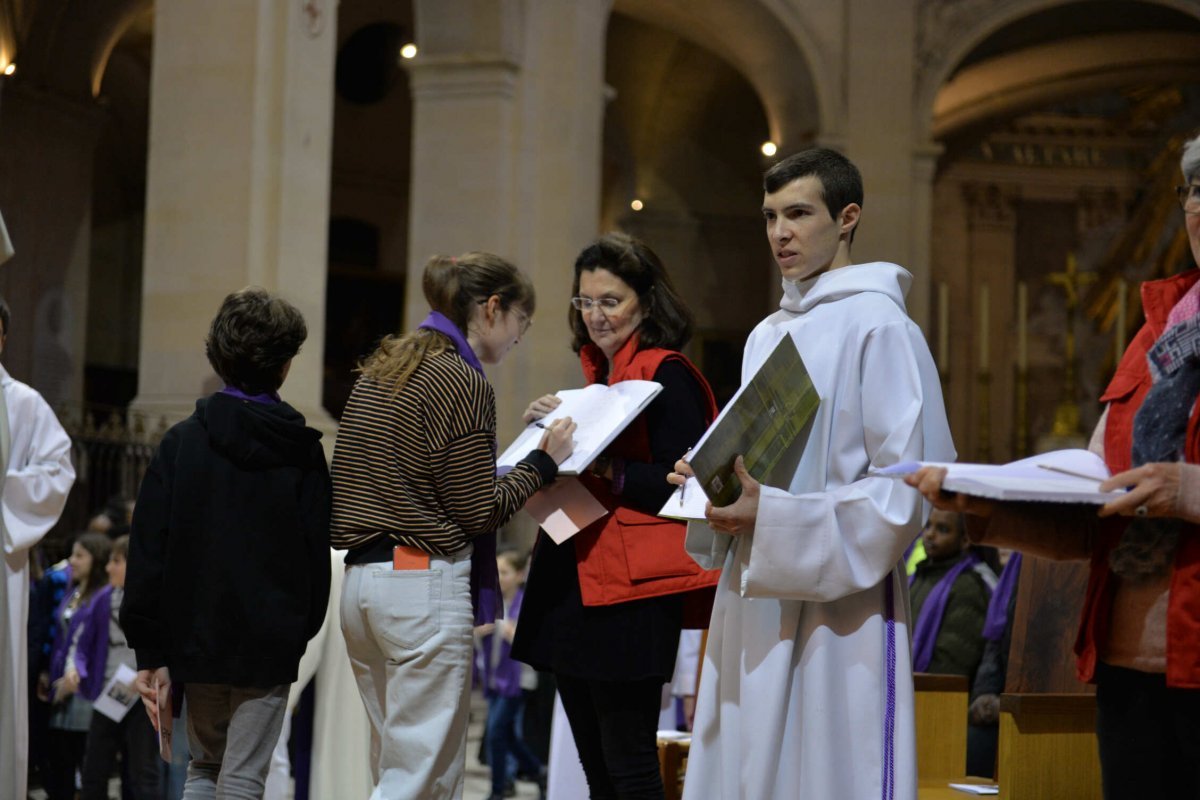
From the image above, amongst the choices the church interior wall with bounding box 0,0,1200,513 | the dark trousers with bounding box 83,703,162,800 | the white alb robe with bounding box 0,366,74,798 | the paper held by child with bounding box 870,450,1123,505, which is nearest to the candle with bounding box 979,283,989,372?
the church interior wall with bounding box 0,0,1200,513

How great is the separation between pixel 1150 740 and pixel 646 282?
2.05m

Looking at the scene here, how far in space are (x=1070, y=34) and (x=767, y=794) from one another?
1791 cm

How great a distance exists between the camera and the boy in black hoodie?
3.86m

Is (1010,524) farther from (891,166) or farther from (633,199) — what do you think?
(633,199)

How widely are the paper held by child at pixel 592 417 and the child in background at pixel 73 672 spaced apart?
3.89 m

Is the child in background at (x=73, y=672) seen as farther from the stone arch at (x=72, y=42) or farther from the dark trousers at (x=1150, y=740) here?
the stone arch at (x=72, y=42)

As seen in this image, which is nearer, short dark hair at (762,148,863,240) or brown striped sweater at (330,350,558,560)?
short dark hair at (762,148,863,240)

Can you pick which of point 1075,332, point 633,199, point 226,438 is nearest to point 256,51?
point 226,438

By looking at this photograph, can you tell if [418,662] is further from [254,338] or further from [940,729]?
[940,729]

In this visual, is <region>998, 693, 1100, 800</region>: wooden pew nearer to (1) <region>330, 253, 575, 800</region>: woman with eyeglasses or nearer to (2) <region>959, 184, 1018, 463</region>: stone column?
(1) <region>330, 253, 575, 800</region>: woman with eyeglasses

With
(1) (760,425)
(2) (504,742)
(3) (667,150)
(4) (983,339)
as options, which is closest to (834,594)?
(1) (760,425)

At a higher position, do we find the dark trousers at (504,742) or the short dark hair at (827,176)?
the short dark hair at (827,176)

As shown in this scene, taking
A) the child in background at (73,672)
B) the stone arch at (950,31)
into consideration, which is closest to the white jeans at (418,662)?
the child in background at (73,672)

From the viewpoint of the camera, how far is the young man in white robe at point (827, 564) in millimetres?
3084
